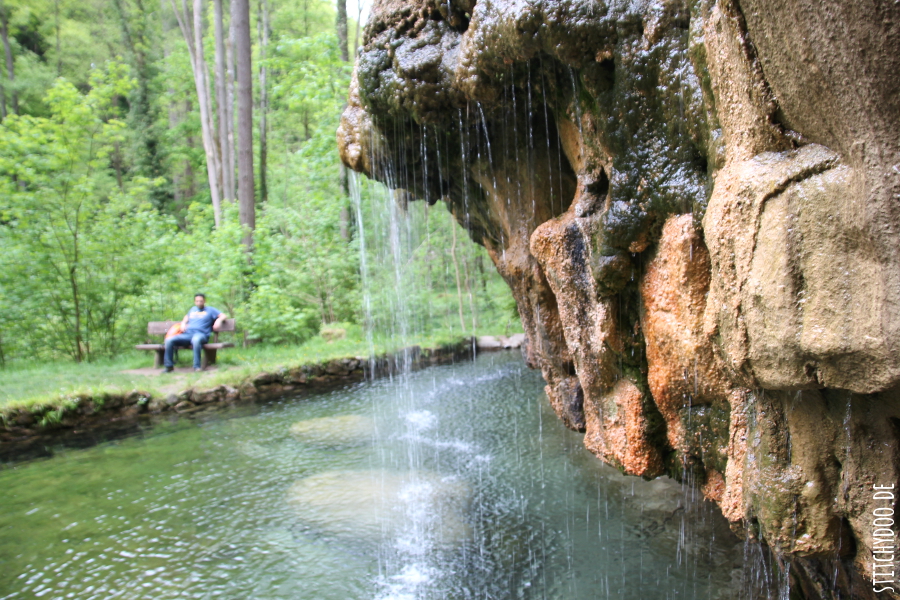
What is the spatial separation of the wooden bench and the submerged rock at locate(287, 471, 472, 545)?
5502 mm

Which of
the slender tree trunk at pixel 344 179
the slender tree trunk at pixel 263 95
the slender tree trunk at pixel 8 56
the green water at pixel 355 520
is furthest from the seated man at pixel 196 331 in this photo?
the slender tree trunk at pixel 8 56

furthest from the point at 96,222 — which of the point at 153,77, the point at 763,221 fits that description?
the point at 153,77

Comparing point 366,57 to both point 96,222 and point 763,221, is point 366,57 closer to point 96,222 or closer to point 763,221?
point 763,221

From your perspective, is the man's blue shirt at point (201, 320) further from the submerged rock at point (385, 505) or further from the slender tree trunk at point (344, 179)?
the submerged rock at point (385, 505)

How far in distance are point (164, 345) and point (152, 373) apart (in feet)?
2.04

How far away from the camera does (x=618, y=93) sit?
3.45 metres

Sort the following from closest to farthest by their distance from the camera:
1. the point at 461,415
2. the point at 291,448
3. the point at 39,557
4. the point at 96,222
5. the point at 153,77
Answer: the point at 39,557, the point at 291,448, the point at 461,415, the point at 96,222, the point at 153,77

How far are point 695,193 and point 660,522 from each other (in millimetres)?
3180

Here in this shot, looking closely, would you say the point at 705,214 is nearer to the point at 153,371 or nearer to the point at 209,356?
the point at 209,356

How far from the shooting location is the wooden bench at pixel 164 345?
10.7 meters

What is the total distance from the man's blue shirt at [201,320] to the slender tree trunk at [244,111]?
9.61ft

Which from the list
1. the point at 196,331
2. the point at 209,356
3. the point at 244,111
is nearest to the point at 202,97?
the point at 244,111

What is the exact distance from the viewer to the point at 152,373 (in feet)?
33.5

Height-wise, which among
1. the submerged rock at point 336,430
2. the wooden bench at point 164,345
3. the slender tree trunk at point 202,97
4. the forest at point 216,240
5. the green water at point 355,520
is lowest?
the green water at point 355,520
